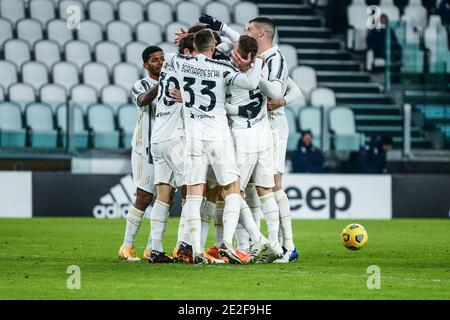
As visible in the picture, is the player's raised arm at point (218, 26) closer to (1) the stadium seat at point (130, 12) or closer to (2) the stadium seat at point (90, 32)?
(2) the stadium seat at point (90, 32)

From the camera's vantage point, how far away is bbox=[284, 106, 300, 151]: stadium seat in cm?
2257

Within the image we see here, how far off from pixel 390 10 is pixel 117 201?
9.81 meters

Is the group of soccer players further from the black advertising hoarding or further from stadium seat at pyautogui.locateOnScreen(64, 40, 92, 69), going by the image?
stadium seat at pyautogui.locateOnScreen(64, 40, 92, 69)

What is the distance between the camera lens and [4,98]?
23594mm

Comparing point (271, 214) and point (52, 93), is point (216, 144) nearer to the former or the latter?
point (271, 214)

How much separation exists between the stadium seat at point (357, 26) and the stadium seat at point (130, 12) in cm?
480

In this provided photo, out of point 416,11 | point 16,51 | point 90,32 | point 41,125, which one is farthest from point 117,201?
point 416,11

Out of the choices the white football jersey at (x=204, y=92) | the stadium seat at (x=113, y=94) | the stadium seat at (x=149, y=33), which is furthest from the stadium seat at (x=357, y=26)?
the white football jersey at (x=204, y=92)

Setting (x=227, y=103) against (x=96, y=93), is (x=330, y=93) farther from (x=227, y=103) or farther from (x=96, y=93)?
(x=227, y=103)

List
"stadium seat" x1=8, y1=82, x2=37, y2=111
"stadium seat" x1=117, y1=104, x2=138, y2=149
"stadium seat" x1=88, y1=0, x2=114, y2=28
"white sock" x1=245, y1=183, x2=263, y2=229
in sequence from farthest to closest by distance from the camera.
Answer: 1. "stadium seat" x1=88, y1=0, x2=114, y2=28
2. "stadium seat" x1=8, y1=82, x2=37, y2=111
3. "stadium seat" x1=117, y1=104, x2=138, y2=149
4. "white sock" x1=245, y1=183, x2=263, y2=229

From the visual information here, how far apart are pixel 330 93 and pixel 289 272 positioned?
15264mm

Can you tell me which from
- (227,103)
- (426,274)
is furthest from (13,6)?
(426,274)

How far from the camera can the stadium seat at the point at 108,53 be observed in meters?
25.4

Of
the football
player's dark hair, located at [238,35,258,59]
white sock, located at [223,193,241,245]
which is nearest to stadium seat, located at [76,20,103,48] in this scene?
the football
